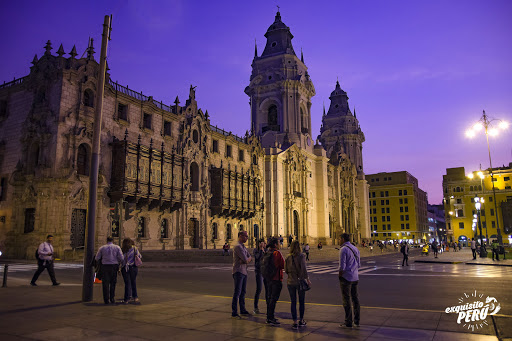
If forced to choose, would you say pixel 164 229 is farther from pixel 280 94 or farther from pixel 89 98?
pixel 280 94

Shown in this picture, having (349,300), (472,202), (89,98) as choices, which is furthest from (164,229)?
(472,202)

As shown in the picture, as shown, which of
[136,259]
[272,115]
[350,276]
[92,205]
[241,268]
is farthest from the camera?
[272,115]

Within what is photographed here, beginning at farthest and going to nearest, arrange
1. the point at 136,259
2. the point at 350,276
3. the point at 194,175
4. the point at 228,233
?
the point at 228,233
the point at 194,175
the point at 136,259
the point at 350,276

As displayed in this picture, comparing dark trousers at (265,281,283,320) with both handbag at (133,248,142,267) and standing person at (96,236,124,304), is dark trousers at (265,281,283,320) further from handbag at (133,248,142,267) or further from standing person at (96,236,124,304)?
standing person at (96,236,124,304)

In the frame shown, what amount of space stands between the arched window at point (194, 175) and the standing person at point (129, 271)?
31.4m

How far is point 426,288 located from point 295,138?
4862 centimetres

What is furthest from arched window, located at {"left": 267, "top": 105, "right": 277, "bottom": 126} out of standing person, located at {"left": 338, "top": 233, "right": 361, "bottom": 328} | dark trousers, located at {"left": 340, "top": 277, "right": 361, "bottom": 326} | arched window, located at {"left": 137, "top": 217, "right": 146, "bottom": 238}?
dark trousers, located at {"left": 340, "top": 277, "right": 361, "bottom": 326}

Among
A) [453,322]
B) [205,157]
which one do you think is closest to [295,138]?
[205,157]

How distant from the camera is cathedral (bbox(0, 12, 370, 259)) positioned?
29516mm

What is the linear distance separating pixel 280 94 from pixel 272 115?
150 inches

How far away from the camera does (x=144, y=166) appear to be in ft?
115

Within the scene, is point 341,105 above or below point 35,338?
above

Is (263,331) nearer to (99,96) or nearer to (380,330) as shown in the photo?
(380,330)

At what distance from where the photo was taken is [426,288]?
14.4 metres
